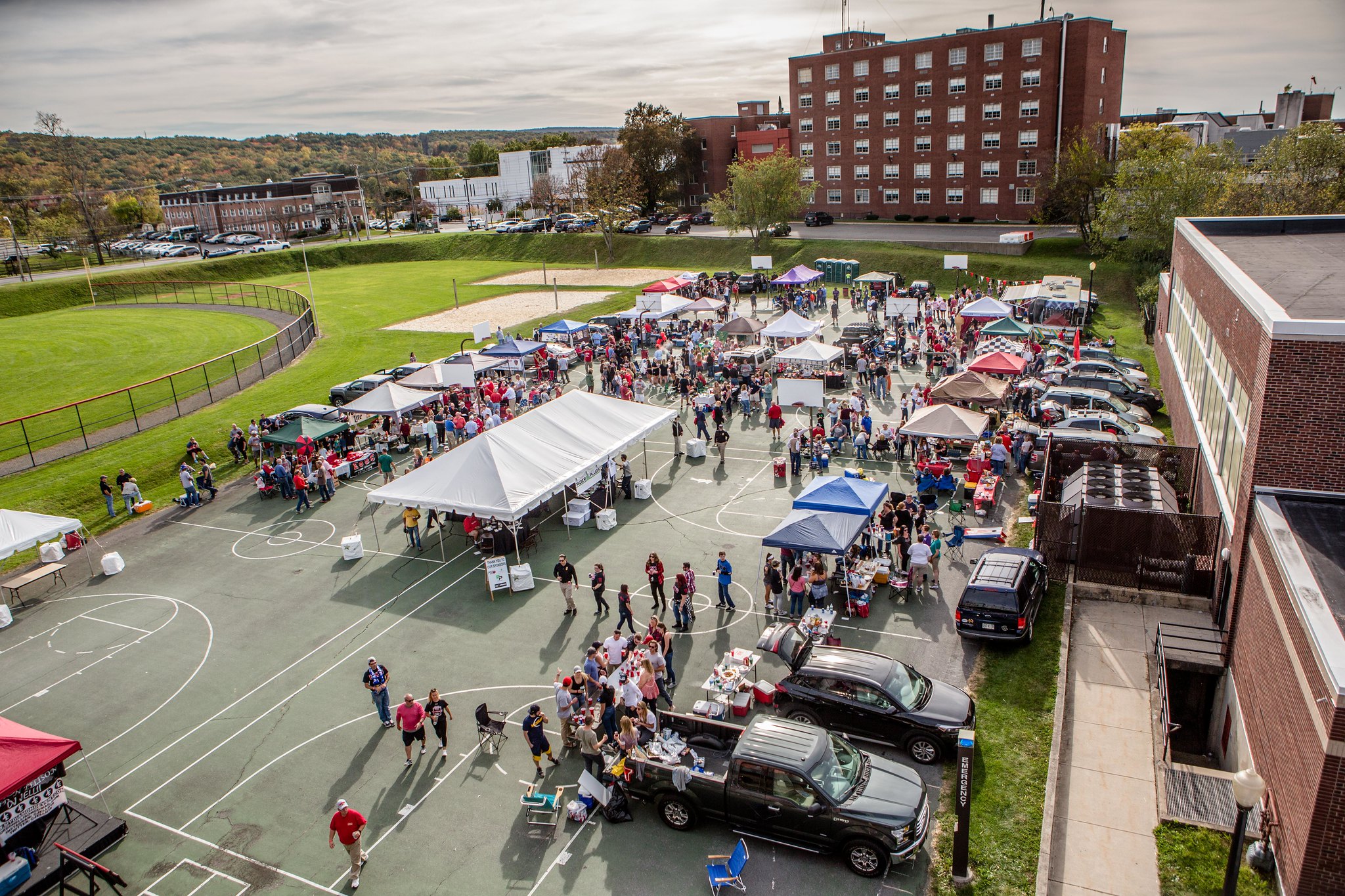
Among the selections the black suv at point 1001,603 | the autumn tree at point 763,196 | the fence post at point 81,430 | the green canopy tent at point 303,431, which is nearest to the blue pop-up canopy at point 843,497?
the black suv at point 1001,603

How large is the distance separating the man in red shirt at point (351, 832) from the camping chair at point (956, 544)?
14.3 meters

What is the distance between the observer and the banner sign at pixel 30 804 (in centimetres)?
1173

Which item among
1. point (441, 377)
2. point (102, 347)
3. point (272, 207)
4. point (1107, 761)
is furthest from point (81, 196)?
point (1107, 761)

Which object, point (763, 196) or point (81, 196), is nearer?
point (763, 196)

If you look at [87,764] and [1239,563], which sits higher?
[1239,563]

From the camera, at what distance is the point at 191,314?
61312 mm

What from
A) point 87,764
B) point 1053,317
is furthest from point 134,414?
point 1053,317

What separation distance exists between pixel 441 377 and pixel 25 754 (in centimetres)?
2303

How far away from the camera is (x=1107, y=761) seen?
12.9 m

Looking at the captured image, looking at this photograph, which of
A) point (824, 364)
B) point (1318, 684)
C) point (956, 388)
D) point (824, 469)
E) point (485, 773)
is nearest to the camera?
point (1318, 684)

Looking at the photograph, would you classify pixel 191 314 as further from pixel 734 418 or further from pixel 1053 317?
pixel 1053 317

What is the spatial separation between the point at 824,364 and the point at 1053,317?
56.2 ft

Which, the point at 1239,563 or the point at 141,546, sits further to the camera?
the point at 141,546

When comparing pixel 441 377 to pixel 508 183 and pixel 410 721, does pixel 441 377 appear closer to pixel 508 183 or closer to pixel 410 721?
pixel 410 721
